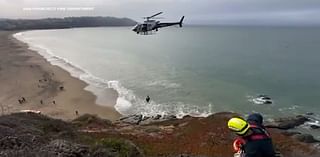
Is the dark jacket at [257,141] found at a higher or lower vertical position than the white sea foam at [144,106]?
higher

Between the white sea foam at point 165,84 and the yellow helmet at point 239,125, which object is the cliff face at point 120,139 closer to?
the yellow helmet at point 239,125

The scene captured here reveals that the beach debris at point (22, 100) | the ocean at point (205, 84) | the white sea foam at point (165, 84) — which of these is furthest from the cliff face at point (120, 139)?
the white sea foam at point (165, 84)

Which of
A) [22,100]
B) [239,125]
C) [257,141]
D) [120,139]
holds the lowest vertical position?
[22,100]

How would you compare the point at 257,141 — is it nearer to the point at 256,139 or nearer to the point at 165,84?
the point at 256,139

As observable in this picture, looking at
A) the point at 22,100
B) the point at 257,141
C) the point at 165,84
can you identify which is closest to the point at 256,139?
the point at 257,141

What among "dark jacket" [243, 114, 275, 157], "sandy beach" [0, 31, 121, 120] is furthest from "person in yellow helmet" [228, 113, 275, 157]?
"sandy beach" [0, 31, 121, 120]
